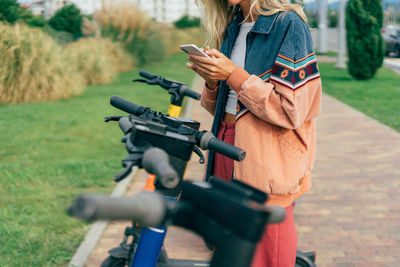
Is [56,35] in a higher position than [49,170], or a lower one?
lower

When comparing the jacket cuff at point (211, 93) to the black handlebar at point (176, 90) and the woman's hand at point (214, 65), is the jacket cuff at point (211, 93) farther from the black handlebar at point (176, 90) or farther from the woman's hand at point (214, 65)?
the black handlebar at point (176, 90)

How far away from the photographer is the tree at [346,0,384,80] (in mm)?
15375

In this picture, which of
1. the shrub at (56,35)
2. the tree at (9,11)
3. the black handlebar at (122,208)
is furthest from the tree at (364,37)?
the black handlebar at (122,208)

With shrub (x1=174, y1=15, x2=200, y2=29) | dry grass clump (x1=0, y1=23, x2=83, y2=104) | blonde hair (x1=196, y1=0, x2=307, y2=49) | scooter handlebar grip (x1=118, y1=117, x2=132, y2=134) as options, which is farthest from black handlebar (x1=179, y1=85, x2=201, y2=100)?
shrub (x1=174, y1=15, x2=200, y2=29)

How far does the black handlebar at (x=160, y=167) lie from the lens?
109 cm

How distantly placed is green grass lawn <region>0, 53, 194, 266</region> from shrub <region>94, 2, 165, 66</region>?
956 centimetres

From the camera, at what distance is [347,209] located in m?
4.79

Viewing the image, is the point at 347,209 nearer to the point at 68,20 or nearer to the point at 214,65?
the point at 214,65

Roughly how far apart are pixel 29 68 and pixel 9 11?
3.72 meters

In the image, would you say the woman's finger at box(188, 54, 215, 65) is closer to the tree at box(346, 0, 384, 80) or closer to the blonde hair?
the blonde hair

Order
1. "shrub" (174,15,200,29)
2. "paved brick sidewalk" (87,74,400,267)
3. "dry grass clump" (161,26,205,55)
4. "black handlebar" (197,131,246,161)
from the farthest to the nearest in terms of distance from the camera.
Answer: "shrub" (174,15,200,29) < "dry grass clump" (161,26,205,55) < "paved brick sidewalk" (87,74,400,267) < "black handlebar" (197,131,246,161)

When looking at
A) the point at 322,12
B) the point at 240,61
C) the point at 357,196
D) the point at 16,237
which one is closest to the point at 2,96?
the point at 16,237

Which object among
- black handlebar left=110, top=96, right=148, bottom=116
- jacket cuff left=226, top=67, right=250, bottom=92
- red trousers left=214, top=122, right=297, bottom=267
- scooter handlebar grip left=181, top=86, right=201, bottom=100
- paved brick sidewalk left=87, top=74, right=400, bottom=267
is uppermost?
jacket cuff left=226, top=67, right=250, bottom=92

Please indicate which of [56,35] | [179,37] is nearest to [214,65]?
[56,35]
